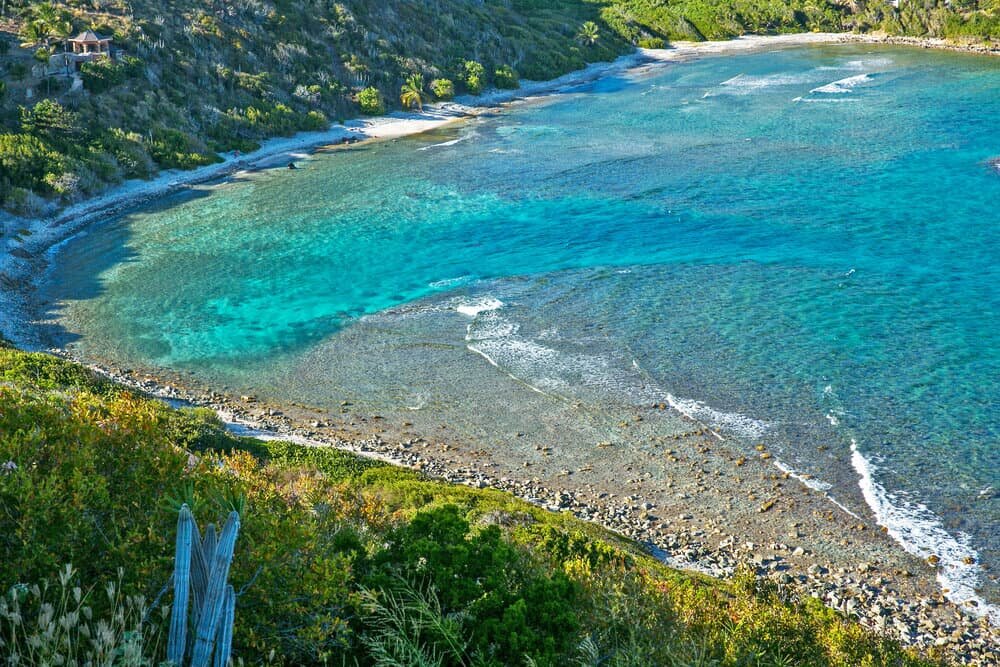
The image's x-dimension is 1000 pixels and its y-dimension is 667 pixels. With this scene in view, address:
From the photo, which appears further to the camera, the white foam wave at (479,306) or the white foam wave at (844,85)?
the white foam wave at (844,85)

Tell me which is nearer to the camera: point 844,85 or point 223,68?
point 223,68

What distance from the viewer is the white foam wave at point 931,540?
1908 cm

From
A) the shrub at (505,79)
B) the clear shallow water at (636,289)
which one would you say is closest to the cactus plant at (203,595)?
the clear shallow water at (636,289)

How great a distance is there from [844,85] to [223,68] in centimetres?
6381

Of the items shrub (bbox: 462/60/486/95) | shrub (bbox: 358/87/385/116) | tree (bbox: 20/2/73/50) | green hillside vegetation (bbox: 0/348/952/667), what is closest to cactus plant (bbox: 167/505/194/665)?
green hillside vegetation (bbox: 0/348/952/667)

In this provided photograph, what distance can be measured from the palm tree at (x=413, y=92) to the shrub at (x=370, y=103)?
334 cm

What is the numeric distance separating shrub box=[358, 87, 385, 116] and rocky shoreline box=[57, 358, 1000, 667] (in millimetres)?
55685

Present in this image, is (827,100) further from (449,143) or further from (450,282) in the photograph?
(450,282)

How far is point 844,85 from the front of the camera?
8719 centimetres

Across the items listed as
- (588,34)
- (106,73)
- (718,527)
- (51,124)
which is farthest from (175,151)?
(588,34)

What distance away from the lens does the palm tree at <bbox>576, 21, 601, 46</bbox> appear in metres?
118

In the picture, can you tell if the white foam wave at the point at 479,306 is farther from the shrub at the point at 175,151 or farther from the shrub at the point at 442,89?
the shrub at the point at 442,89

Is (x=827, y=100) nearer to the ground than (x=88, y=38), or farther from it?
nearer to the ground

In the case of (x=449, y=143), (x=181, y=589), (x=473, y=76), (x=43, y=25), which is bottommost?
(x=449, y=143)
